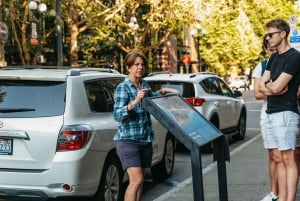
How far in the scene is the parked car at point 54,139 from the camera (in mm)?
5641

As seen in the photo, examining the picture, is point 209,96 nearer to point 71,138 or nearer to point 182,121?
point 71,138

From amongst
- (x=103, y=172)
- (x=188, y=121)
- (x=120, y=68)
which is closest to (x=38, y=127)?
(x=103, y=172)

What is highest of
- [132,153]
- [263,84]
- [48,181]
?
[263,84]

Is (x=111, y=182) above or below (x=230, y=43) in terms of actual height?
below

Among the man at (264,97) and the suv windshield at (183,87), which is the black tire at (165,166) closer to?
the man at (264,97)

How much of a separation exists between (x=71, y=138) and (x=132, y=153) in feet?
2.75

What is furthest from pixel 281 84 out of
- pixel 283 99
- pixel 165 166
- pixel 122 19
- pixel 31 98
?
pixel 122 19

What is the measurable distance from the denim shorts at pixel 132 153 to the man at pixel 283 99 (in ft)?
3.99

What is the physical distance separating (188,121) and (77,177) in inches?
64.1

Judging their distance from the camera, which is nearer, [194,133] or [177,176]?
[194,133]

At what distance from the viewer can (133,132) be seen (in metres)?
5.19

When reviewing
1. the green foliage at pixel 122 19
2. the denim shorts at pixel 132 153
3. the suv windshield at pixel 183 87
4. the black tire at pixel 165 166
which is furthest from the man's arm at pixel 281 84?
the green foliage at pixel 122 19

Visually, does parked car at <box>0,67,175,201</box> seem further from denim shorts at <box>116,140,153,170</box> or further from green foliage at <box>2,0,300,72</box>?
green foliage at <box>2,0,300,72</box>

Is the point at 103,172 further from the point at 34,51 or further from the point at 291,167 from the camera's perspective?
the point at 34,51
